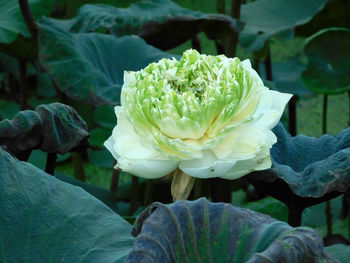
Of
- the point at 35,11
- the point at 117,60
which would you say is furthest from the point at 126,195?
the point at 117,60

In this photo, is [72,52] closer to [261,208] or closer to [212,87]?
[261,208]

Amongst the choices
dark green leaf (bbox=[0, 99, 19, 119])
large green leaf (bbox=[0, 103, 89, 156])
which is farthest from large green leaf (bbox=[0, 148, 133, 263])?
dark green leaf (bbox=[0, 99, 19, 119])

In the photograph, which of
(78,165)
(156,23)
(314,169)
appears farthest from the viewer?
(78,165)

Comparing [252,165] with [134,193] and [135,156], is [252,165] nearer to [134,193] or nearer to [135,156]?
[135,156]

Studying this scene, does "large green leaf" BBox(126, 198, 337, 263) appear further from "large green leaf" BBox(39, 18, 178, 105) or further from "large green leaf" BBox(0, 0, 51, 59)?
"large green leaf" BBox(0, 0, 51, 59)

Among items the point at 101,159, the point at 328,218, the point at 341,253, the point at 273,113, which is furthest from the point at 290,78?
the point at 273,113

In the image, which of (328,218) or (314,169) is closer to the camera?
(314,169)

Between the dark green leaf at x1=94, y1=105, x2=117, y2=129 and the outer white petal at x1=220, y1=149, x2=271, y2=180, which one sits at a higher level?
the outer white petal at x1=220, y1=149, x2=271, y2=180

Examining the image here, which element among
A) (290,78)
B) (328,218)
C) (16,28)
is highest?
(16,28)
